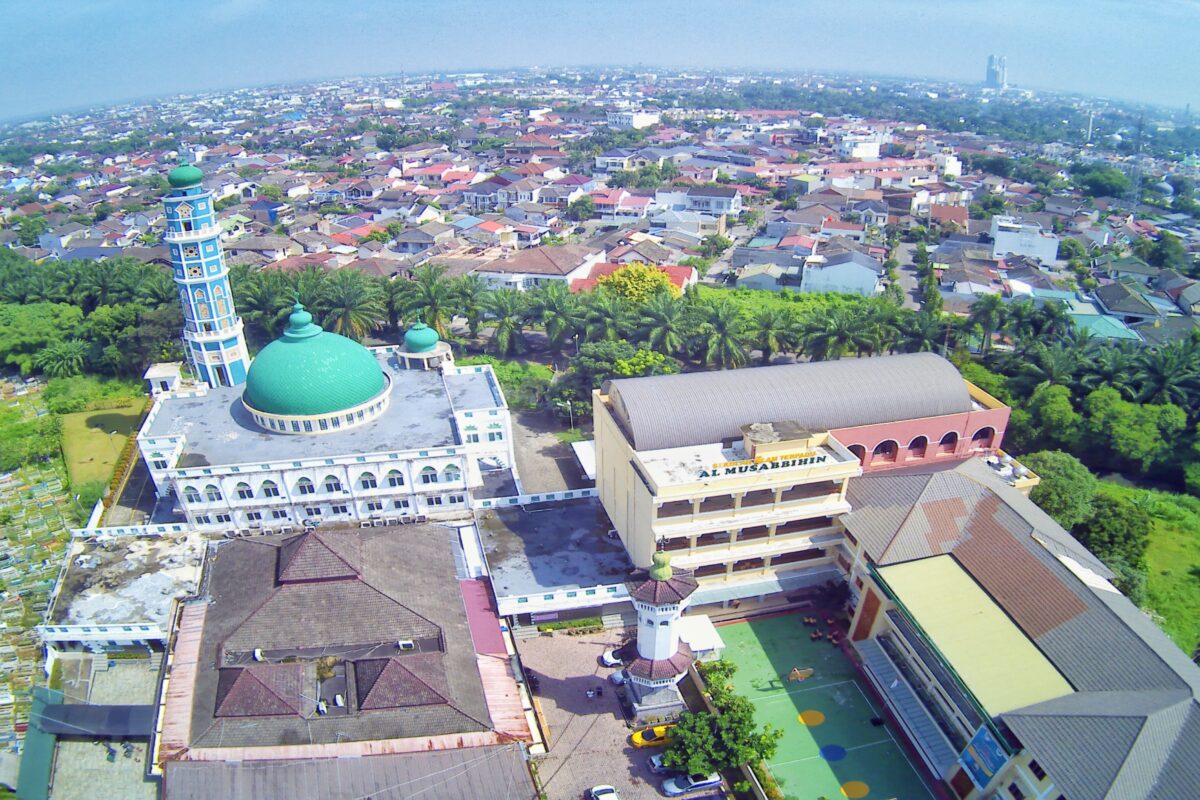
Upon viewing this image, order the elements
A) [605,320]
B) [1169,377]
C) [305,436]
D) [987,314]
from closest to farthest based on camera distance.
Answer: [305,436] → [1169,377] → [605,320] → [987,314]

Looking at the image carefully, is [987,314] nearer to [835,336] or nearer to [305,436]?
[835,336]

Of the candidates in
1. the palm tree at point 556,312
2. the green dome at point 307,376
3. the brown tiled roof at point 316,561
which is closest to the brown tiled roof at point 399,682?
the brown tiled roof at point 316,561

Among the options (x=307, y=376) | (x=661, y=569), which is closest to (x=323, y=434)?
(x=307, y=376)

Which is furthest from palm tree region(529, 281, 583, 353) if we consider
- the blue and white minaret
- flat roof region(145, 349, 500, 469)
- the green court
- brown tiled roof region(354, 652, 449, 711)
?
brown tiled roof region(354, 652, 449, 711)

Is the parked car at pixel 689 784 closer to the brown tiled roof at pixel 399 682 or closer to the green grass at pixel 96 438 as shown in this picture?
the brown tiled roof at pixel 399 682

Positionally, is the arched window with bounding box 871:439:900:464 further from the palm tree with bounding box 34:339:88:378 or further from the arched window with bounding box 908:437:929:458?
the palm tree with bounding box 34:339:88:378
